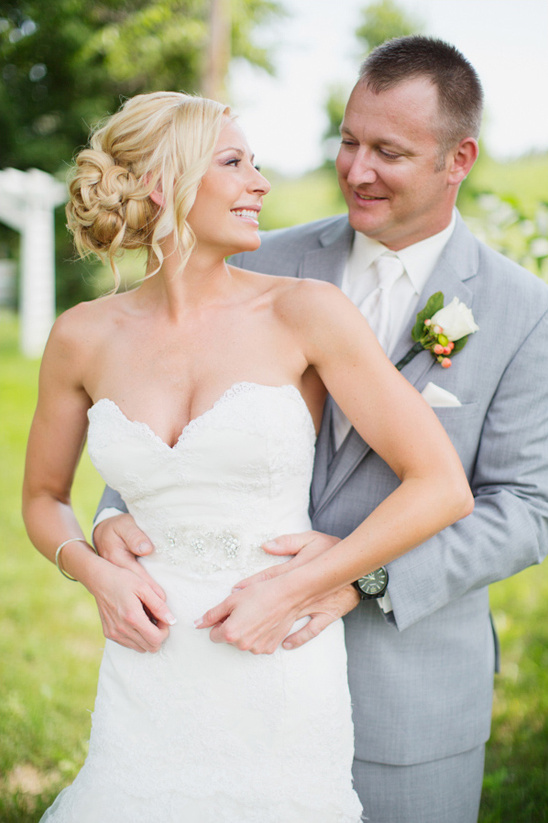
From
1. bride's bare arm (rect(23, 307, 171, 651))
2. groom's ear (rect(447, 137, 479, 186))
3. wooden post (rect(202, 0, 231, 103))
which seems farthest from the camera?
wooden post (rect(202, 0, 231, 103))

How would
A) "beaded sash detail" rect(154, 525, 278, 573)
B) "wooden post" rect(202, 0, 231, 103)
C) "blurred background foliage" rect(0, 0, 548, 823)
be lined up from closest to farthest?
"beaded sash detail" rect(154, 525, 278, 573), "blurred background foliage" rect(0, 0, 548, 823), "wooden post" rect(202, 0, 231, 103)

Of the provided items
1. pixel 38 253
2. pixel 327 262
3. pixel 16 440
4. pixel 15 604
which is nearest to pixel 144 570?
pixel 327 262

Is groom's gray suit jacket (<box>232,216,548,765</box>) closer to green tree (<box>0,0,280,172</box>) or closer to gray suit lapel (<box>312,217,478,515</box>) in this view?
gray suit lapel (<box>312,217,478,515</box>)

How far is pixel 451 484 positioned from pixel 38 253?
41.0ft

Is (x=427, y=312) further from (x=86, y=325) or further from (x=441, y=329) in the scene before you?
(x=86, y=325)

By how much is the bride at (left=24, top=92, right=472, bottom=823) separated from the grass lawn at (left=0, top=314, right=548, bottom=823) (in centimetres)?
64

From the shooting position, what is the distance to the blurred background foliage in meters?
3.63

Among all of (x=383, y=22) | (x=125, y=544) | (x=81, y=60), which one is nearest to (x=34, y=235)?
(x=81, y=60)

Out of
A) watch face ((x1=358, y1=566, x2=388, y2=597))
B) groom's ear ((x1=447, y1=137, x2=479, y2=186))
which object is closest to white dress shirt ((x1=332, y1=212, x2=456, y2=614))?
groom's ear ((x1=447, y1=137, x2=479, y2=186))

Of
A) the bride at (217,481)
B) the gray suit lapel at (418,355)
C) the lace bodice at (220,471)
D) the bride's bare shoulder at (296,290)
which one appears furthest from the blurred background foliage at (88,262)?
the gray suit lapel at (418,355)

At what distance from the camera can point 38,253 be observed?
43.6 feet

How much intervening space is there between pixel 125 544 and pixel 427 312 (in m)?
1.15

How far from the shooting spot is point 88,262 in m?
4.94

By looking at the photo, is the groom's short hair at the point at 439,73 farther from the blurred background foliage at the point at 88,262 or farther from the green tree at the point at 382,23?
the green tree at the point at 382,23
